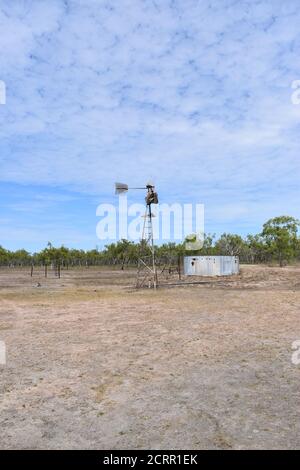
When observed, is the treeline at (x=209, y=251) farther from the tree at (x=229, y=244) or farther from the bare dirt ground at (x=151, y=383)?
the bare dirt ground at (x=151, y=383)

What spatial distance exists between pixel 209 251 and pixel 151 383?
80.9m

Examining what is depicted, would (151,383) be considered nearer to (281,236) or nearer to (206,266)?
(206,266)

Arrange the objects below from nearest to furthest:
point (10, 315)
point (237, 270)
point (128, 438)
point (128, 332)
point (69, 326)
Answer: point (128, 438)
point (128, 332)
point (69, 326)
point (10, 315)
point (237, 270)

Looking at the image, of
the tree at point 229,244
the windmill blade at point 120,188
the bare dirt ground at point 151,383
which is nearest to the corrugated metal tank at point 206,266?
the windmill blade at point 120,188

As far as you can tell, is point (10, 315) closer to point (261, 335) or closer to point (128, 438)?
point (261, 335)

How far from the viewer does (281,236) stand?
68750mm

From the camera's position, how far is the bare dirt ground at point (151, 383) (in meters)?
5.25

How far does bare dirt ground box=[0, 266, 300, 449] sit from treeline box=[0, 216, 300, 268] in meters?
50.7

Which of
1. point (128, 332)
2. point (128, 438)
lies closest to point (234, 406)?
point (128, 438)

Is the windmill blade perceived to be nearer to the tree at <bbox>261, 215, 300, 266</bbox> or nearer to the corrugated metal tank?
the corrugated metal tank

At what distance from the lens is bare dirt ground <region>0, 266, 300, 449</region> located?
525 centimetres

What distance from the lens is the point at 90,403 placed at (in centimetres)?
642

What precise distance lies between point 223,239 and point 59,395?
3233 inches

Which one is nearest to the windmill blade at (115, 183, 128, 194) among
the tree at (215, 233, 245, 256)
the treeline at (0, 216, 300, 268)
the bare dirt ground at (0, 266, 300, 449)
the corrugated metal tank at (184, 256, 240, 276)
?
the corrugated metal tank at (184, 256, 240, 276)
